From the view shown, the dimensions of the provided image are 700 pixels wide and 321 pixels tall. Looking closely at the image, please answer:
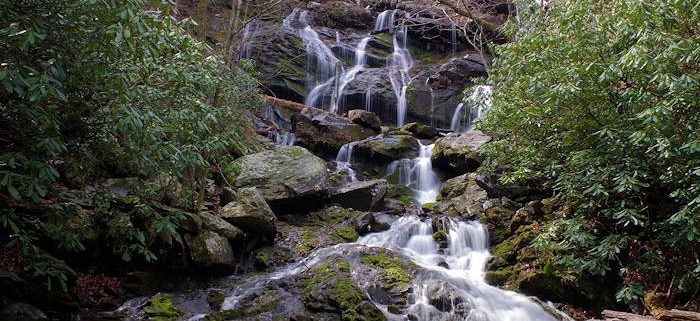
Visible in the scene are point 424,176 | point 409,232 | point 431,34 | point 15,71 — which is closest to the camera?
point 15,71

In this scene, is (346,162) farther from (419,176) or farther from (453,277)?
(453,277)

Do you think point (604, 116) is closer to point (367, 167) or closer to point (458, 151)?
point (458, 151)

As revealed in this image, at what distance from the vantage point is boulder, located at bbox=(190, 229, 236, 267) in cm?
773

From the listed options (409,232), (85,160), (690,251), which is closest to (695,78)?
(690,251)

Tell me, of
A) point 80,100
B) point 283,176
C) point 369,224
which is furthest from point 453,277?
point 80,100

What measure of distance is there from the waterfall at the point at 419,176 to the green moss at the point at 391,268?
5701mm

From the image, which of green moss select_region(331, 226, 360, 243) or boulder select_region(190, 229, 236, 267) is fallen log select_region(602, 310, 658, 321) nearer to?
green moss select_region(331, 226, 360, 243)

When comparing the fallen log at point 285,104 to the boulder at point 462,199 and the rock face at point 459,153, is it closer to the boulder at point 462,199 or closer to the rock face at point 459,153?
the rock face at point 459,153

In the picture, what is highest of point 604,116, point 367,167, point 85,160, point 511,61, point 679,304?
point 511,61

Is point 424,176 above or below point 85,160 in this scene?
below

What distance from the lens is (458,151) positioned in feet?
47.1

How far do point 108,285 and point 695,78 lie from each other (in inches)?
357

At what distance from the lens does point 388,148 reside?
16.5 meters

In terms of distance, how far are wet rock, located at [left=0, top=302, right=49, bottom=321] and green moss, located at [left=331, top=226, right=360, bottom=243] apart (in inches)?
238
